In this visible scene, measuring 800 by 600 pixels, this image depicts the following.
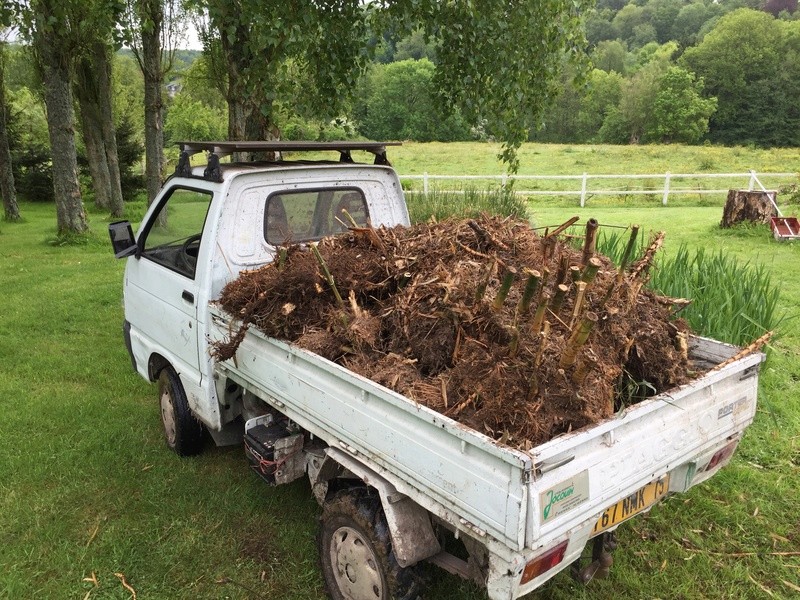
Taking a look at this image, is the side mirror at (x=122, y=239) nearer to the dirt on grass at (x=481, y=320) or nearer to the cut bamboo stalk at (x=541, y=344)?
the dirt on grass at (x=481, y=320)

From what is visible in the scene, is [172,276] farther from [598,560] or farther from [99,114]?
[99,114]

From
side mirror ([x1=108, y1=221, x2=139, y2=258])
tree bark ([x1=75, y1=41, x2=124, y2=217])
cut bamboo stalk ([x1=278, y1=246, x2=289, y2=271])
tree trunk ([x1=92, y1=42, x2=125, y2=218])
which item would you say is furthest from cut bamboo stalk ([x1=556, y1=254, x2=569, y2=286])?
tree trunk ([x1=92, y1=42, x2=125, y2=218])

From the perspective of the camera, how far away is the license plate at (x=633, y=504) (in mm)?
2393

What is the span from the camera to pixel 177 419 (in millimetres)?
4168

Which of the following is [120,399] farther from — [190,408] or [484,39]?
[484,39]

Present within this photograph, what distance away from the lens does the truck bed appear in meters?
1.98

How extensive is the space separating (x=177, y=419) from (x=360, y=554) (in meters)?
2.01

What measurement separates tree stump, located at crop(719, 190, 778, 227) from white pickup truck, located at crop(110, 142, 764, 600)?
11066 mm

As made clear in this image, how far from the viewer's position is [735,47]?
6950 centimetres

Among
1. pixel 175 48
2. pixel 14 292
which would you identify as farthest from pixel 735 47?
pixel 14 292

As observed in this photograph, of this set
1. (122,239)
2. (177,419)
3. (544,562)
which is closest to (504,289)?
(544,562)

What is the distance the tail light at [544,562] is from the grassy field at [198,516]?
104 cm

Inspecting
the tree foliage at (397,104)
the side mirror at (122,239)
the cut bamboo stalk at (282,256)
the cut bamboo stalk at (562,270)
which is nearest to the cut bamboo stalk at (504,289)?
the cut bamboo stalk at (562,270)

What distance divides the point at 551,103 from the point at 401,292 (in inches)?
204
